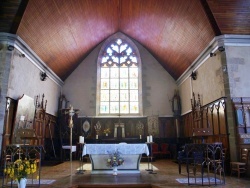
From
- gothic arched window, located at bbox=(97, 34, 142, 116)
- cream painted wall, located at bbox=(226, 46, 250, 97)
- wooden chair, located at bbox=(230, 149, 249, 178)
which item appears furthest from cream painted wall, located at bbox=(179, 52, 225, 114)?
gothic arched window, located at bbox=(97, 34, 142, 116)

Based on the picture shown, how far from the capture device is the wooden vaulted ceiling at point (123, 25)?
280 inches

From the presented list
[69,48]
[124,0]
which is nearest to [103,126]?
[69,48]

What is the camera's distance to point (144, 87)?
13.0 meters

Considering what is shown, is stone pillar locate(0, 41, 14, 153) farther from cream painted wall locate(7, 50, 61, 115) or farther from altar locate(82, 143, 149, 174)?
altar locate(82, 143, 149, 174)

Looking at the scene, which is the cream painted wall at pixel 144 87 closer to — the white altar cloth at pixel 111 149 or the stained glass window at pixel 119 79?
the stained glass window at pixel 119 79

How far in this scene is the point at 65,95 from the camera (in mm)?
12859

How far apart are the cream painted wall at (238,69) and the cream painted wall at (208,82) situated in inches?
11.6

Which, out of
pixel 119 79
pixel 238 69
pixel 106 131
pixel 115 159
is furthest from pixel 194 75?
pixel 115 159

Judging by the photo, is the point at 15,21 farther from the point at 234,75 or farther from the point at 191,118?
the point at 191,118

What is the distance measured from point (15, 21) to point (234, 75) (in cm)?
696

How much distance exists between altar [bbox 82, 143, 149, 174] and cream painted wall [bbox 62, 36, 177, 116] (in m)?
5.59

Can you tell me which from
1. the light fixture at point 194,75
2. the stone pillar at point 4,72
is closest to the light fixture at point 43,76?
the stone pillar at point 4,72

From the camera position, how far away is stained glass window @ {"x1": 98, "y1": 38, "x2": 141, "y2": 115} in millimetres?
12898

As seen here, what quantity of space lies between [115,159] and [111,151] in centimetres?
31
